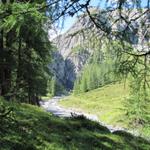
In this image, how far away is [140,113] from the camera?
61.9 meters

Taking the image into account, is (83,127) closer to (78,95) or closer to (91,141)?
(91,141)

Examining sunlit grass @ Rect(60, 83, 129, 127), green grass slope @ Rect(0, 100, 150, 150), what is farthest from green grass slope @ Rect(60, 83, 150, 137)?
green grass slope @ Rect(0, 100, 150, 150)

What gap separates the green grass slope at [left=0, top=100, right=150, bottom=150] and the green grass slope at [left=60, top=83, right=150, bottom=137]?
2261 millimetres

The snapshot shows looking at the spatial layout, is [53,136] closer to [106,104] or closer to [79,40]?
[79,40]

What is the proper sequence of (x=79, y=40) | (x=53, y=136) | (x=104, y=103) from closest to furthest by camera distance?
(x=79, y=40) → (x=53, y=136) → (x=104, y=103)

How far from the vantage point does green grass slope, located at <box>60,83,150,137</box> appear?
3103 inches

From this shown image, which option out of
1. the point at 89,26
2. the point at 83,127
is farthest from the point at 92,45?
the point at 83,127

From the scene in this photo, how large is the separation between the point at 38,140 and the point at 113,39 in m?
6.41

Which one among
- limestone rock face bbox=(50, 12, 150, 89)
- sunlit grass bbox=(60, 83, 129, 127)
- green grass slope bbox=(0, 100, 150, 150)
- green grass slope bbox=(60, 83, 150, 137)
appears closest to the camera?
limestone rock face bbox=(50, 12, 150, 89)

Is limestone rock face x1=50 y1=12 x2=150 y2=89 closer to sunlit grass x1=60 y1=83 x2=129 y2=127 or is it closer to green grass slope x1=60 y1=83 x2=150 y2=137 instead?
green grass slope x1=60 y1=83 x2=150 y2=137

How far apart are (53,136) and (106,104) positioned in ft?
407

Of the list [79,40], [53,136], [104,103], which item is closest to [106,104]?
[104,103]

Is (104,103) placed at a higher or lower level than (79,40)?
lower

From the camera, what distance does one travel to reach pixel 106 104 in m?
137
